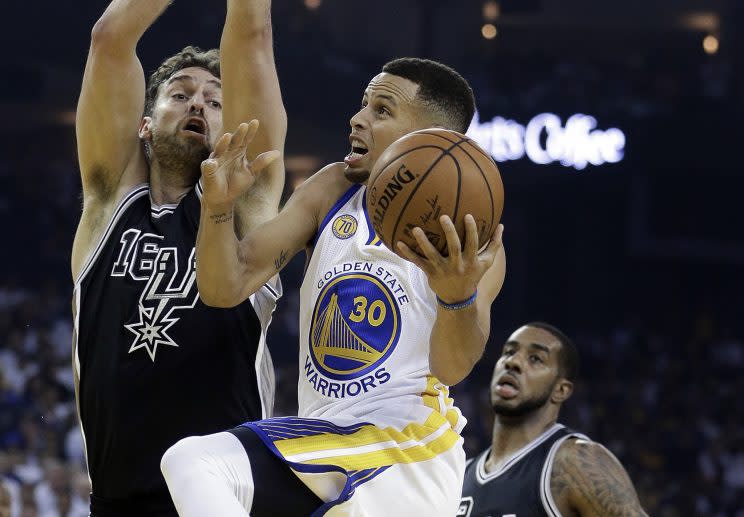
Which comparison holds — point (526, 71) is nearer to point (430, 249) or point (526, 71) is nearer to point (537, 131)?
point (537, 131)

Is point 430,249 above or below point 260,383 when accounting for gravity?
above

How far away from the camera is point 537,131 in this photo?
15.9 meters

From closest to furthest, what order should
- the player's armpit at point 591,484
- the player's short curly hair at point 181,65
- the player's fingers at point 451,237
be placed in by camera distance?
the player's fingers at point 451,237, the player's short curly hair at point 181,65, the player's armpit at point 591,484

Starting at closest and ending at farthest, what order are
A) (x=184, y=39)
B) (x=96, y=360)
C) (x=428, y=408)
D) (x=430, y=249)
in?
(x=430, y=249) < (x=428, y=408) < (x=96, y=360) < (x=184, y=39)

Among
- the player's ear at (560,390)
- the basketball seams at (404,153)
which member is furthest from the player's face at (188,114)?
the player's ear at (560,390)

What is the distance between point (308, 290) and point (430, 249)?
0.62m

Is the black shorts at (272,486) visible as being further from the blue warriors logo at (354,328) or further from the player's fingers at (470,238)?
the player's fingers at (470,238)

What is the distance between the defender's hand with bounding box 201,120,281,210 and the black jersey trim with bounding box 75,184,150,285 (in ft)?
2.43

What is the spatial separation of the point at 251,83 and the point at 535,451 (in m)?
2.44

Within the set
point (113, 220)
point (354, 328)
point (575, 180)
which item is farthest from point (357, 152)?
point (575, 180)

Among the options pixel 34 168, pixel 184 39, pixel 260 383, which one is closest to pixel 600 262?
pixel 184 39

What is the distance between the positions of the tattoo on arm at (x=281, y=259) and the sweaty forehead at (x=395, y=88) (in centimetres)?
52

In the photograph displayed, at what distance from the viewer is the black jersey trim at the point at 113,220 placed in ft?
11.3

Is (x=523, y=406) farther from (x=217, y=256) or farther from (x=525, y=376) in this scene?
(x=217, y=256)
